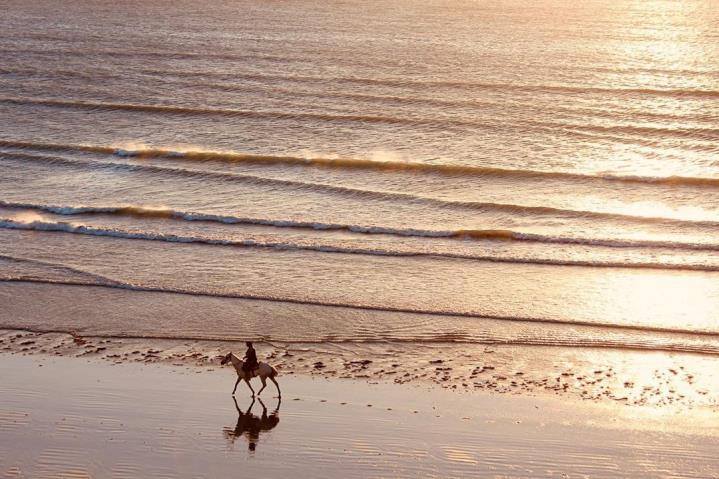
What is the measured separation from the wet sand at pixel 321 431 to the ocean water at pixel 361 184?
2.56 meters

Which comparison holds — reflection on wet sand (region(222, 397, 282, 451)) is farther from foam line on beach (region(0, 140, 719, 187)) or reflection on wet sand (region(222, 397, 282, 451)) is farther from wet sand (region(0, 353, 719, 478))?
foam line on beach (region(0, 140, 719, 187))

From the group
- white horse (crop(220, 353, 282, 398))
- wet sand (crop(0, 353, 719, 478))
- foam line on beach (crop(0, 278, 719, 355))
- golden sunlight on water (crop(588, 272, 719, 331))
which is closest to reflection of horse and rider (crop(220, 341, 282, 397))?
white horse (crop(220, 353, 282, 398))

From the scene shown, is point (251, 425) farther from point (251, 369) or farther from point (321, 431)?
point (321, 431)

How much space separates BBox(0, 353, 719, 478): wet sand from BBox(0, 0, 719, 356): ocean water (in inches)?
101

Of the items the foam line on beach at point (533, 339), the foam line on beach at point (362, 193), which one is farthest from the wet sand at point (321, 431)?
the foam line on beach at point (362, 193)

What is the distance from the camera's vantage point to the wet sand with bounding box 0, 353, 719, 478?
1370 centimetres

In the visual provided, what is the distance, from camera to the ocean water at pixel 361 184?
64.4ft

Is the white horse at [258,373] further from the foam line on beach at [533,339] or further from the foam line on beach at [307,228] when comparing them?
the foam line on beach at [307,228]

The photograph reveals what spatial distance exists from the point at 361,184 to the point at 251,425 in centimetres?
1470

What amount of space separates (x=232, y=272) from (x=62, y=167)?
1085 cm

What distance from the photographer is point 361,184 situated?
94.5 feet

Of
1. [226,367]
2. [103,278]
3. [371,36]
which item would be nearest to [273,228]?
[103,278]

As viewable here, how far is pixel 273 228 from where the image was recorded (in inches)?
985

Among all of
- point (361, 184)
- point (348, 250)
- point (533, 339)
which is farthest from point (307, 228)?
point (533, 339)
